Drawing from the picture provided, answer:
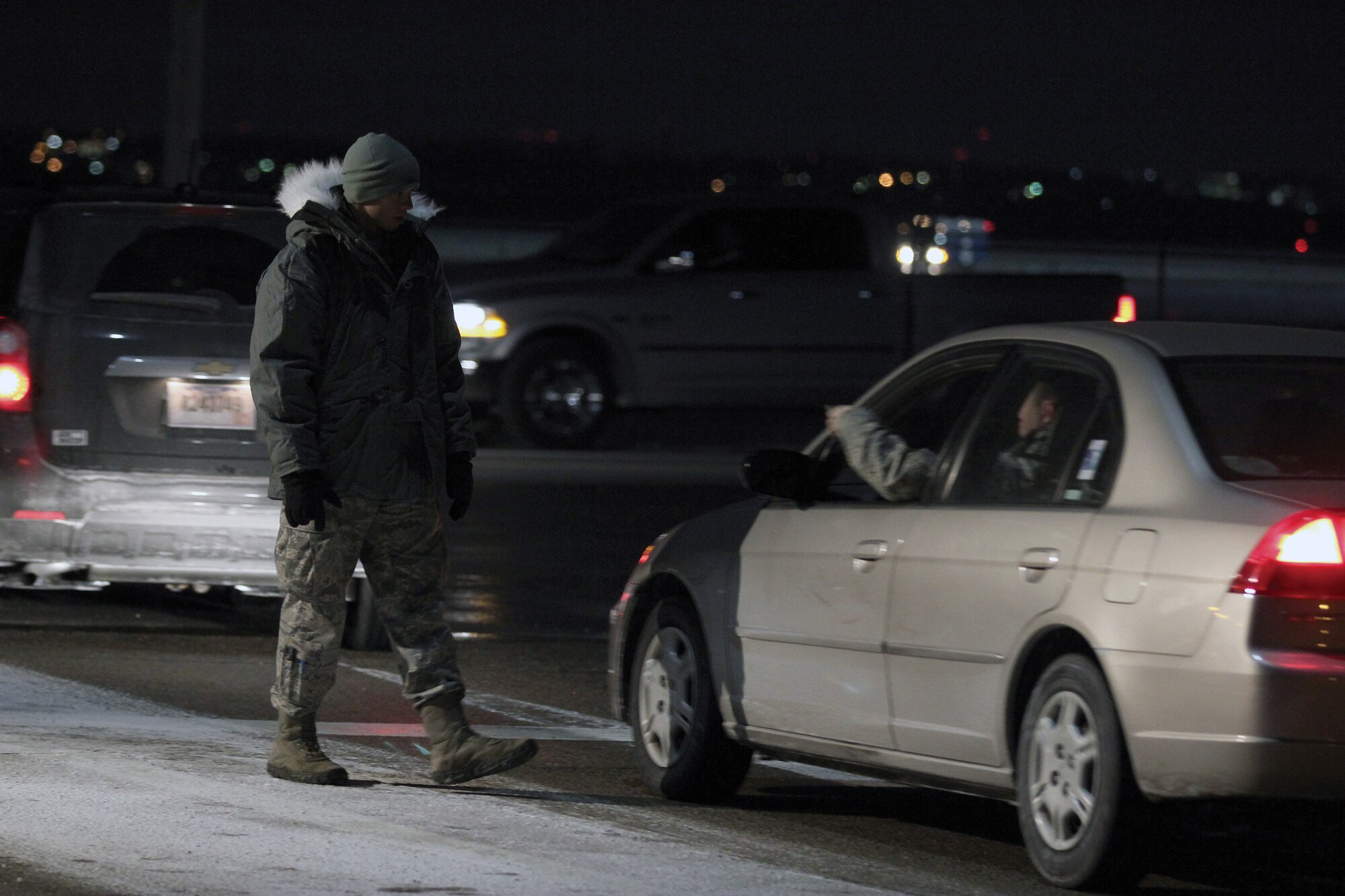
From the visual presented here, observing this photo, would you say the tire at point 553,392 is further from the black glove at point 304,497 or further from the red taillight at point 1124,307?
the black glove at point 304,497

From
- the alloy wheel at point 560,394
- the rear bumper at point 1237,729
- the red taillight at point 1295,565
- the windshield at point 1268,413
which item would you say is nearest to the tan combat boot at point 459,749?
the rear bumper at point 1237,729

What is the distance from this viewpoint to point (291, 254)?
6680 millimetres

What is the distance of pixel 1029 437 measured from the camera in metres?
6.27

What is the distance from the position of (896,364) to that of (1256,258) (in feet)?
140

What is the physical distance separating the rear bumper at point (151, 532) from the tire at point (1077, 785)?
4557mm

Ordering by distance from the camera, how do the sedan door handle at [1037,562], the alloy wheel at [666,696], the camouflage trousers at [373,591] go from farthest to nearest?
the alloy wheel at [666,696]
the camouflage trousers at [373,591]
the sedan door handle at [1037,562]

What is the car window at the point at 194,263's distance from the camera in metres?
9.88

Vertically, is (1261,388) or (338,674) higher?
(1261,388)

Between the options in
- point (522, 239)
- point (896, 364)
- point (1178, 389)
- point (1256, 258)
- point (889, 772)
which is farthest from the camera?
point (522, 239)

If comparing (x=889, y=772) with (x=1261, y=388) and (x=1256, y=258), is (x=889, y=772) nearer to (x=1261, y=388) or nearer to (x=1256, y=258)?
(x=1261, y=388)

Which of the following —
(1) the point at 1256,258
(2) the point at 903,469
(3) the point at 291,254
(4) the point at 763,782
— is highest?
(1) the point at 1256,258

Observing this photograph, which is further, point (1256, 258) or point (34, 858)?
point (1256, 258)

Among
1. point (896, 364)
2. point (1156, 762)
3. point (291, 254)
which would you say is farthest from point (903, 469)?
point (896, 364)

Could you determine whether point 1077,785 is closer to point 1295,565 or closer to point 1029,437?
point 1295,565
